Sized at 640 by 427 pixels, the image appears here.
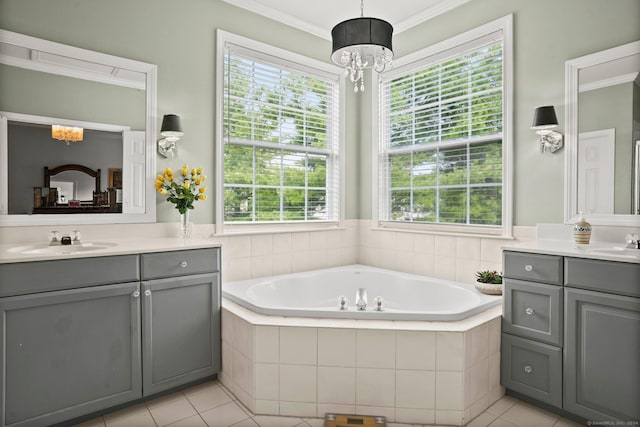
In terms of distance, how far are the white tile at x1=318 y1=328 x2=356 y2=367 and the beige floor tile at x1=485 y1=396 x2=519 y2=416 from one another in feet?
2.92

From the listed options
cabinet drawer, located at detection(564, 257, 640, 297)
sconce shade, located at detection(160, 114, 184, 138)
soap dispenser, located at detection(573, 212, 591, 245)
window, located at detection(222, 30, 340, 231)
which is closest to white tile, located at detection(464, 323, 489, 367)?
cabinet drawer, located at detection(564, 257, 640, 297)

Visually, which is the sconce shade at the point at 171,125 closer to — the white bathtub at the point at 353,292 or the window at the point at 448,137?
the white bathtub at the point at 353,292

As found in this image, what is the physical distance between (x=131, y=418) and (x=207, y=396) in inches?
16.9

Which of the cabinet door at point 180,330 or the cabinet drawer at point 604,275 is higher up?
the cabinet drawer at point 604,275

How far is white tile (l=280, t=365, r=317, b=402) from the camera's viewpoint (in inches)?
82.8

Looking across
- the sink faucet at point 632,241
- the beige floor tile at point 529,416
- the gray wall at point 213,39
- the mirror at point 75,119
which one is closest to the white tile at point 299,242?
the gray wall at point 213,39

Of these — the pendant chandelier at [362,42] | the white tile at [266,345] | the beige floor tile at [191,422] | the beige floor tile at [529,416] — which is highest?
the pendant chandelier at [362,42]

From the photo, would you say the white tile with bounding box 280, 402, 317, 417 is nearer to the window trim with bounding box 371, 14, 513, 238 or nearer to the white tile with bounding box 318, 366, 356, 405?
the white tile with bounding box 318, 366, 356, 405

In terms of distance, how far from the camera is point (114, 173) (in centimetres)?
253

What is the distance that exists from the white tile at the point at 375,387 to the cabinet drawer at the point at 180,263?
1141 millimetres

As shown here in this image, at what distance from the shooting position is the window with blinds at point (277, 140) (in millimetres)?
3119

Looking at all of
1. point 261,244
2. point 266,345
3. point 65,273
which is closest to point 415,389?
point 266,345

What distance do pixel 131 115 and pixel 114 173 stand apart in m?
0.42

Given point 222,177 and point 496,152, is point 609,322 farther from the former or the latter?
point 222,177
